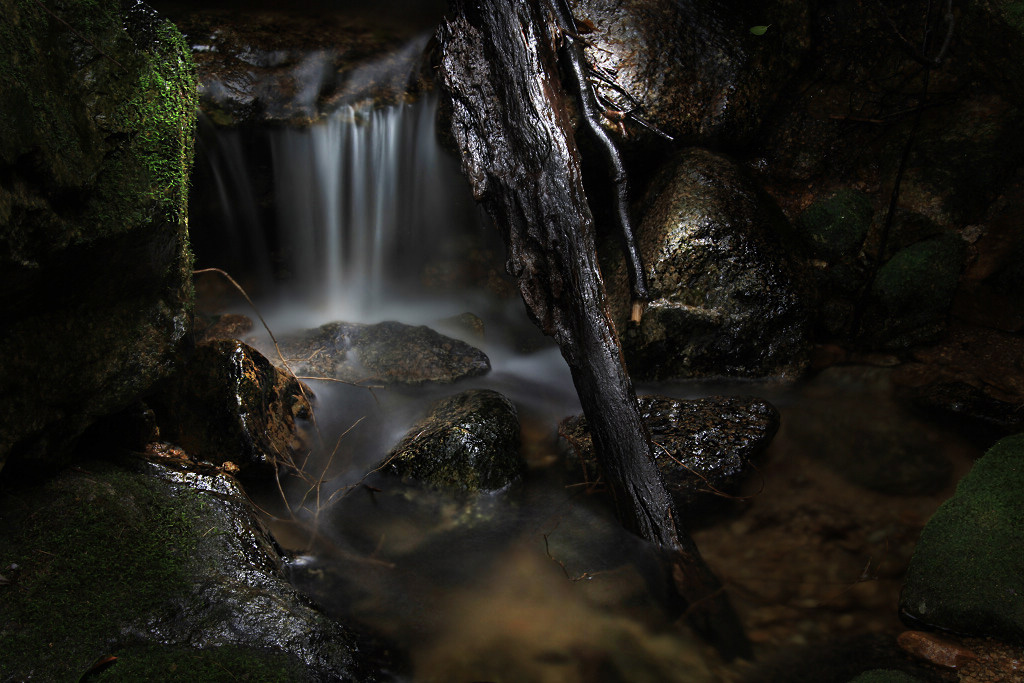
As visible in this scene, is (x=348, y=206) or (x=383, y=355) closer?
(x=383, y=355)

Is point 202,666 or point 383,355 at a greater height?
point 383,355

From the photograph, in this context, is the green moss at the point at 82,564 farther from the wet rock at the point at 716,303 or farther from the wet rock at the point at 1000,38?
the wet rock at the point at 1000,38

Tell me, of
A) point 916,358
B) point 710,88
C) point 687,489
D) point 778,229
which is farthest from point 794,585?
point 710,88

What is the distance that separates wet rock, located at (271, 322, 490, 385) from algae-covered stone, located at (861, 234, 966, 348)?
342cm

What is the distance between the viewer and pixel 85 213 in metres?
2.13

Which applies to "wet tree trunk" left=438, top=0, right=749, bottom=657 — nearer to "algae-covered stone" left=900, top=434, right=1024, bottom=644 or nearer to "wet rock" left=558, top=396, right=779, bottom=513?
"wet rock" left=558, top=396, right=779, bottom=513

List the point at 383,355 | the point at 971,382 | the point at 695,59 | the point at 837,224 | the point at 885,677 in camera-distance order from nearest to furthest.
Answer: the point at 885,677, the point at 971,382, the point at 837,224, the point at 383,355, the point at 695,59

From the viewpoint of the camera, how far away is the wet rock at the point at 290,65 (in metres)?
5.94

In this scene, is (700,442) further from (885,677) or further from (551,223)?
(551,223)

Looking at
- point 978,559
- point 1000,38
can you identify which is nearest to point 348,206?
point 1000,38

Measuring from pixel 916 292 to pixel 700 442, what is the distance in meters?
2.64

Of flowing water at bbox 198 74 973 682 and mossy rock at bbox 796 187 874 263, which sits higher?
mossy rock at bbox 796 187 874 263

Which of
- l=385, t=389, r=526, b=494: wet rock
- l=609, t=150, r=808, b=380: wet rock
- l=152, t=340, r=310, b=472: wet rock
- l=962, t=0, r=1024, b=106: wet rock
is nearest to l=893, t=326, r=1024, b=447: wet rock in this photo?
l=609, t=150, r=808, b=380: wet rock

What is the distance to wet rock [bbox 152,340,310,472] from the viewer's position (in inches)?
136
